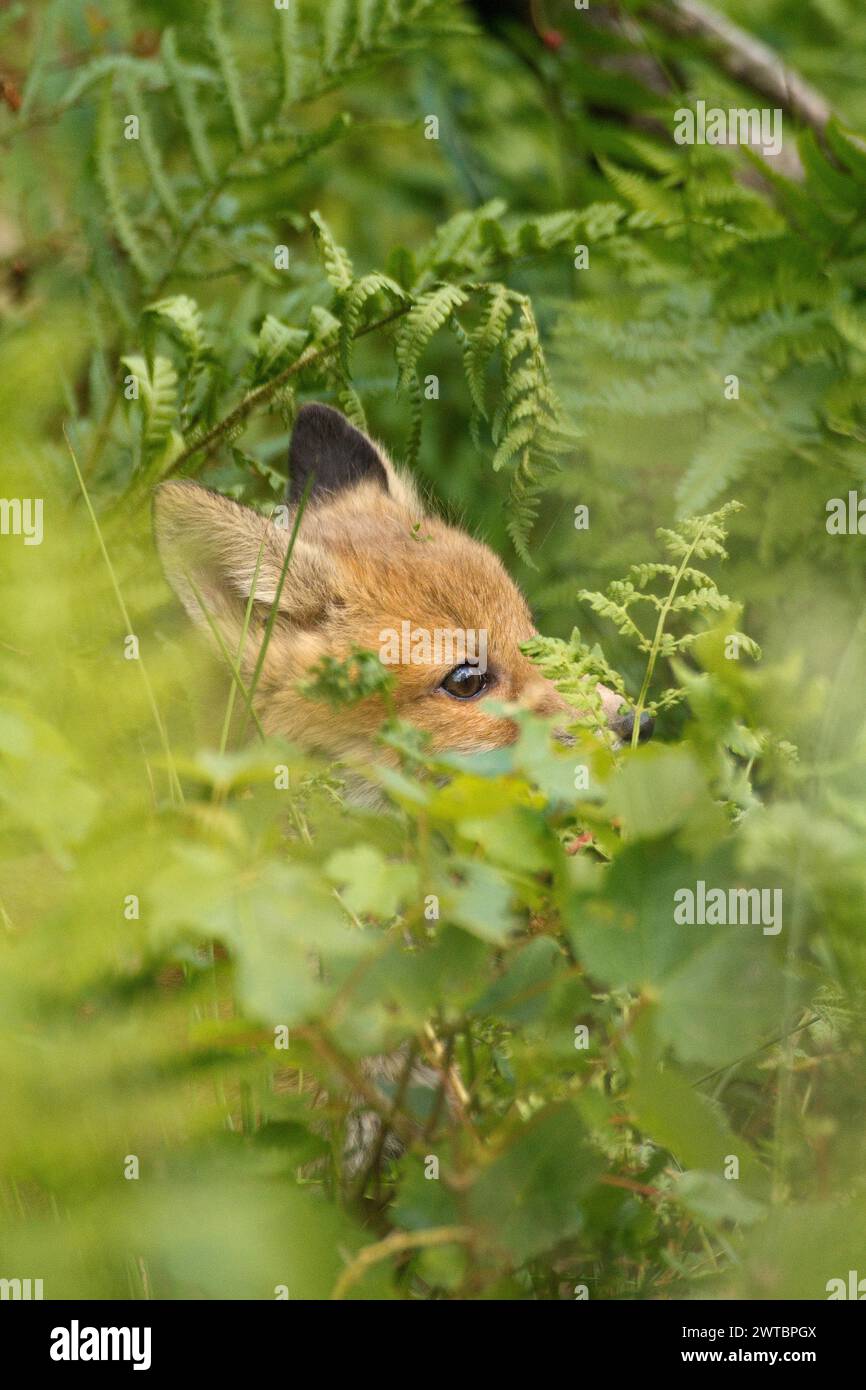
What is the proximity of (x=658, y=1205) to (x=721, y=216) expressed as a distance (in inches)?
129

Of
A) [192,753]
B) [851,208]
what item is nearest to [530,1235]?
[192,753]

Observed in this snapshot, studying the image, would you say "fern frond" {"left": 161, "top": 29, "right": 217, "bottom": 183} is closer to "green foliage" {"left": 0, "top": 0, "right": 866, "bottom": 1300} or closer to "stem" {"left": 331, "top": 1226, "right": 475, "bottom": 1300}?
"green foliage" {"left": 0, "top": 0, "right": 866, "bottom": 1300}

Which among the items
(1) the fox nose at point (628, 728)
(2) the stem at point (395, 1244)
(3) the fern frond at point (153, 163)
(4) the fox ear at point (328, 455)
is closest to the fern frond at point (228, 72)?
(3) the fern frond at point (153, 163)

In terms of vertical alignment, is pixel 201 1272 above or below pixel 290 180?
below

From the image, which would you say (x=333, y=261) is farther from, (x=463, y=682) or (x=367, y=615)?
(x=463, y=682)

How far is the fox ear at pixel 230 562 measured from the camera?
2.88 meters

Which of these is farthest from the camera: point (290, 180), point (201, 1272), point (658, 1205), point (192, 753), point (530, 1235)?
point (290, 180)

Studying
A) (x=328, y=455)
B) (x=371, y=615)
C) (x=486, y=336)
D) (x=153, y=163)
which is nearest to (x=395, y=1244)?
(x=486, y=336)

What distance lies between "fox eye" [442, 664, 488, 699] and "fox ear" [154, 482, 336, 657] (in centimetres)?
40

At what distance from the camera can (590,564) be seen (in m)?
3.90

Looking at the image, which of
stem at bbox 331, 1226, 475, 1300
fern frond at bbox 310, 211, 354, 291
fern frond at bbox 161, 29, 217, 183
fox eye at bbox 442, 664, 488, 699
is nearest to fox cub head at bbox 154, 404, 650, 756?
fox eye at bbox 442, 664, 488, 699

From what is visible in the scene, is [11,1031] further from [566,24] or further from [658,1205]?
[566,24]

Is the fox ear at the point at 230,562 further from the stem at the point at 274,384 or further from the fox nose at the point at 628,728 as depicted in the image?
the fox nose at the point at 628,728

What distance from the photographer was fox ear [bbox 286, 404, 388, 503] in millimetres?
3898
